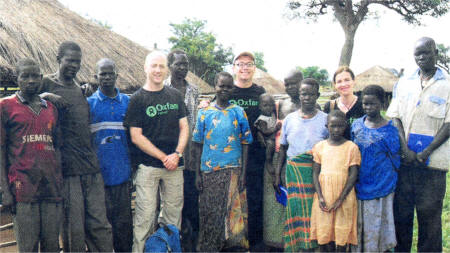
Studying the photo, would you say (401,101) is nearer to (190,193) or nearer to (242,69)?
(242,69)

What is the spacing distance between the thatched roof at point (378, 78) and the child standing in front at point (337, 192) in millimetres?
25510

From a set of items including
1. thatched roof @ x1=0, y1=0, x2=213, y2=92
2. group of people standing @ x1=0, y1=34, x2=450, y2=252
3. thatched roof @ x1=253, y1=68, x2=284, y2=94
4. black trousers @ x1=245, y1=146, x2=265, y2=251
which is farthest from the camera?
thatched roof @ x1=253, y1=68, x2=284, y2=94

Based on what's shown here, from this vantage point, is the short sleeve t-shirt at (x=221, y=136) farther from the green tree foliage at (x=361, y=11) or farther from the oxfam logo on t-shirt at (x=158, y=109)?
the green tree foliage at (x=361, y=11)

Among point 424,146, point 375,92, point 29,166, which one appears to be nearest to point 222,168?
point 375,92

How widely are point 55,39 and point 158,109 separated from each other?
4.30m

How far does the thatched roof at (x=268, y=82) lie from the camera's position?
2219 cm

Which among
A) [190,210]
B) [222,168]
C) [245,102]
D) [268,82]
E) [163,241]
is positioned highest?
[268,82]

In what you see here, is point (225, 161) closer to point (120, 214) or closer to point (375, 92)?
point (120, 214)

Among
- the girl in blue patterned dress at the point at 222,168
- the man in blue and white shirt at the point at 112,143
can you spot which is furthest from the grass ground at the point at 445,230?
the man in blue and white shirt at the point at 112,143

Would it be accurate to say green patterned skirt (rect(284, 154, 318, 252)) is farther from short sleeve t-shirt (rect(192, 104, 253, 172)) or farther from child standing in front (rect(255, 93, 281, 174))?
short sleeve t-shirt (rect(192, 104, 253, 172))

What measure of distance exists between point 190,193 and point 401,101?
2321mm

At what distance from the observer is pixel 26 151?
2.81 m

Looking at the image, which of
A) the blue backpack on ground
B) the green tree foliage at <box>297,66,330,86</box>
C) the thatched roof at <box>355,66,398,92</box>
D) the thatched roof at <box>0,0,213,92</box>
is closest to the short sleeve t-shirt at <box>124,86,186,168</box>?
the blue backpack on ground

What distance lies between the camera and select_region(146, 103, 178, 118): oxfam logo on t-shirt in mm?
3369
